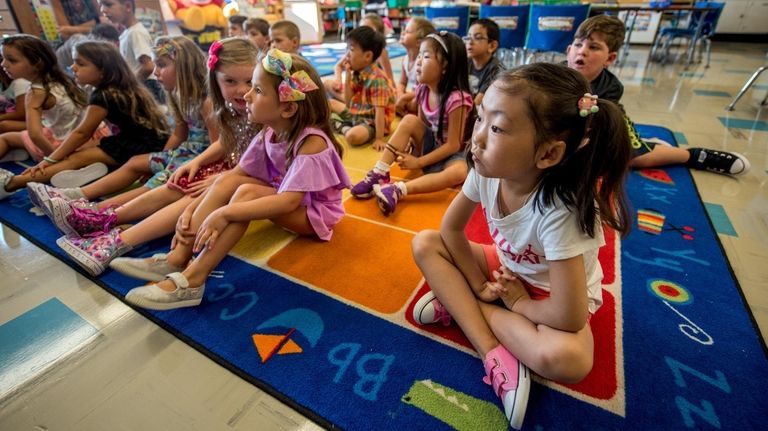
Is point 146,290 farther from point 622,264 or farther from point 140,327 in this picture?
point 622,264

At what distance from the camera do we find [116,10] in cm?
259

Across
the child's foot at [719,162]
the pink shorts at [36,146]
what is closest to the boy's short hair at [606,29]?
the child's foot at [719,162]

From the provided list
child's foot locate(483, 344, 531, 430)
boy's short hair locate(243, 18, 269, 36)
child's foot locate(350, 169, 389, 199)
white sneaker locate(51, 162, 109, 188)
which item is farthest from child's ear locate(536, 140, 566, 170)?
boy's short hair locate(243, 18, 269, 36)

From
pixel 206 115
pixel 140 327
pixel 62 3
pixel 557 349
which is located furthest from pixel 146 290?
pixel 62 3

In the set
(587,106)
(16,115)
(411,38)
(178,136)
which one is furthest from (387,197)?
(16,115)

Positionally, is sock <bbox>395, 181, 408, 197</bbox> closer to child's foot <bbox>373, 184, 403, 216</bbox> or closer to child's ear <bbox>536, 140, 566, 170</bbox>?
child's foot <bbox>373, 184, 403, 216</bbox>

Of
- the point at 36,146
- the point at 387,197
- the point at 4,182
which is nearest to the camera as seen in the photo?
the point at 387,197

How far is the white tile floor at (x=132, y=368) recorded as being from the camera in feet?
2.44

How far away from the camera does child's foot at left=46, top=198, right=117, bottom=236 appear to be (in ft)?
4.09

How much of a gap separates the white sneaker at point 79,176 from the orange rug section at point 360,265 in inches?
47.1

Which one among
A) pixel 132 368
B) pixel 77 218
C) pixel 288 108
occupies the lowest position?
pixel 132 368

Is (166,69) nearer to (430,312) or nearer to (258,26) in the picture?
(430,312)

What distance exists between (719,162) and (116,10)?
3885mm

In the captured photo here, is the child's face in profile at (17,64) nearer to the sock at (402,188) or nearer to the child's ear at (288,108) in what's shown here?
the child's ear at (288,108)
